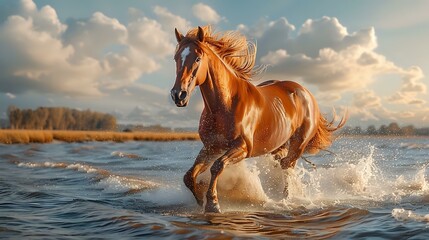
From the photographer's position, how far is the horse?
5.31 meters

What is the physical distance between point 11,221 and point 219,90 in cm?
287

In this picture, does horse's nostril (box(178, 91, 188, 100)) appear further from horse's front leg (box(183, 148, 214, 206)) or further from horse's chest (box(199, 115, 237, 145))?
horse's front leg (box(183, 148, 214, 206))

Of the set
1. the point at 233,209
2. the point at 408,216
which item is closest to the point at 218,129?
the point at 233,209

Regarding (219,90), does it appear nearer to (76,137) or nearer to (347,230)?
(347,230)

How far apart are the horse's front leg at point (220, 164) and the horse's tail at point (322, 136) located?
136 inches

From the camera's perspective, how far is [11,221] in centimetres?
542

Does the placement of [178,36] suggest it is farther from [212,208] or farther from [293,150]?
[293,150]

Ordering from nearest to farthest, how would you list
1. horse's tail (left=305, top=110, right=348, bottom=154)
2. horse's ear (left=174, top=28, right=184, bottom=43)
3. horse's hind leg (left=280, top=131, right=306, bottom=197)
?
horse's ear (left=174, top=28, right=184, bottom=43) < horse's hind leg (left=280, top=131, right=306, bottom=197) < horse's tail (left=305, top=110, right=348, bottom=154)

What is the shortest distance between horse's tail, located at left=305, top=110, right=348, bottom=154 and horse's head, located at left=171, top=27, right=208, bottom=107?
404 centimetres

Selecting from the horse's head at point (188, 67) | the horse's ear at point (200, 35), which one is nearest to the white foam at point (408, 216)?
the horse's head at point (188, 67)

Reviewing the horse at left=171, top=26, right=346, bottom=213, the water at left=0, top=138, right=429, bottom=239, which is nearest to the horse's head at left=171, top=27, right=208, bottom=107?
the horse at left=171, top=26, right=346, bottom=213

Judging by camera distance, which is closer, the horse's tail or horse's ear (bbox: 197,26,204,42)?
horse's ear (bbox: 197,26,204,42)

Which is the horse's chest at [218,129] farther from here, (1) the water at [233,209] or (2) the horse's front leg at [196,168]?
(1) the water at [233,209]

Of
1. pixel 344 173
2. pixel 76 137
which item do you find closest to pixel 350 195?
pixel 344 173
